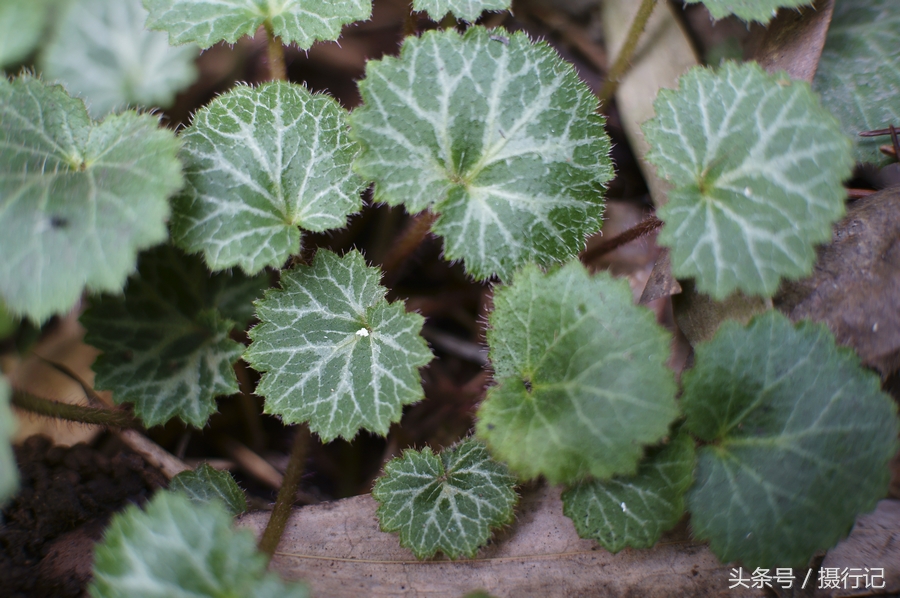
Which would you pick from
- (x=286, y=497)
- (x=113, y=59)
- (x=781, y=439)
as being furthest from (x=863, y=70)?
(x=113, y=59)

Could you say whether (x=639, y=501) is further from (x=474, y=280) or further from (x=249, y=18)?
(x=249, y=18)

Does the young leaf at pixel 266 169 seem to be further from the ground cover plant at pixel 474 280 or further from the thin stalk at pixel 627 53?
the thin stalk at pixel 627 53

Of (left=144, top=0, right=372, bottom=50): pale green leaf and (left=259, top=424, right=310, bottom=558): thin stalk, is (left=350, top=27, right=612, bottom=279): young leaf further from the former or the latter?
(left=259, top=424, right=310, bottom=558): thin stalk

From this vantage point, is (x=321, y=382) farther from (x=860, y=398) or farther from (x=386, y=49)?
(x=386, y=49)

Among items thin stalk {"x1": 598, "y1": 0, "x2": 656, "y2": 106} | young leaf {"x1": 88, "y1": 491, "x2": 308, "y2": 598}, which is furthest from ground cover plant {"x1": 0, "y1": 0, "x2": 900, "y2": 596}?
thin stalk {"x1": 598, "y1": 0, "x2": 656, "y2": 106}

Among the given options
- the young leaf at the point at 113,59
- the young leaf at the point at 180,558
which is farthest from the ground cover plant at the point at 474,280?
the young leaf at the point at 113,59
